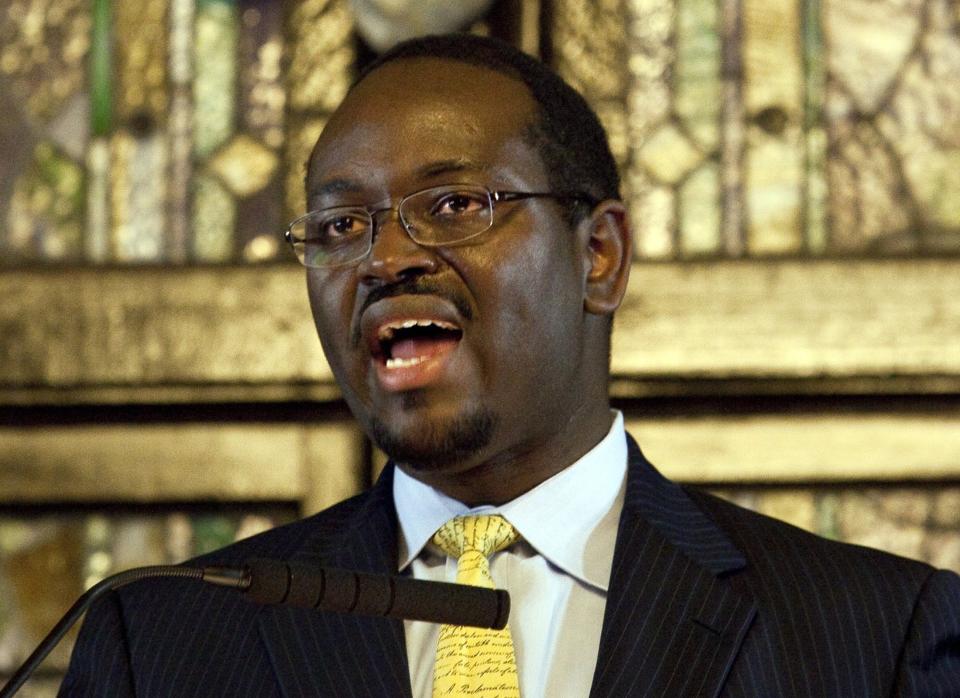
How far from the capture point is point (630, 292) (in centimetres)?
182

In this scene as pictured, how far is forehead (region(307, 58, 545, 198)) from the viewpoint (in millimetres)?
1397

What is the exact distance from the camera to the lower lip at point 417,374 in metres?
1.33

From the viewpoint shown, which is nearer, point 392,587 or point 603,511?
point 392,587

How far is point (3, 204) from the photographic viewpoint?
1.87 m

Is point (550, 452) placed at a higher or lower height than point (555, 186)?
lower

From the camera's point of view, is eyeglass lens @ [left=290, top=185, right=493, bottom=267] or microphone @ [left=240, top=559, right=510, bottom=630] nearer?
microphone @ [left=240, top=559, right=510, bottom=630]

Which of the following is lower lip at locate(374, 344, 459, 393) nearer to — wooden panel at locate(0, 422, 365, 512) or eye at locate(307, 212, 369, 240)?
eye at locate(307, 212, 369, 240)

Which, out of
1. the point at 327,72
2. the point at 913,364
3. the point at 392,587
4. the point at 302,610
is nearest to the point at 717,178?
the point at 913,364

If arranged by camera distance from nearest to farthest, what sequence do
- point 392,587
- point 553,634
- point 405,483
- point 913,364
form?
point 392,587 < point 553,634 < point 405,483 < point 913,364

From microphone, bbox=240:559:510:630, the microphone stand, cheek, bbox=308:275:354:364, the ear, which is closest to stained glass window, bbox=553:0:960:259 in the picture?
the ear

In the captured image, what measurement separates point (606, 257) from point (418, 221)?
221 mm

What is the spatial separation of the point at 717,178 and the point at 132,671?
0.82m

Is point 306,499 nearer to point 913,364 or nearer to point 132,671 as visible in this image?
point 132,671

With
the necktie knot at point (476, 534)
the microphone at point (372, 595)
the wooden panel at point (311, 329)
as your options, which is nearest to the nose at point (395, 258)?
the necktie knot at point (476, 534)
